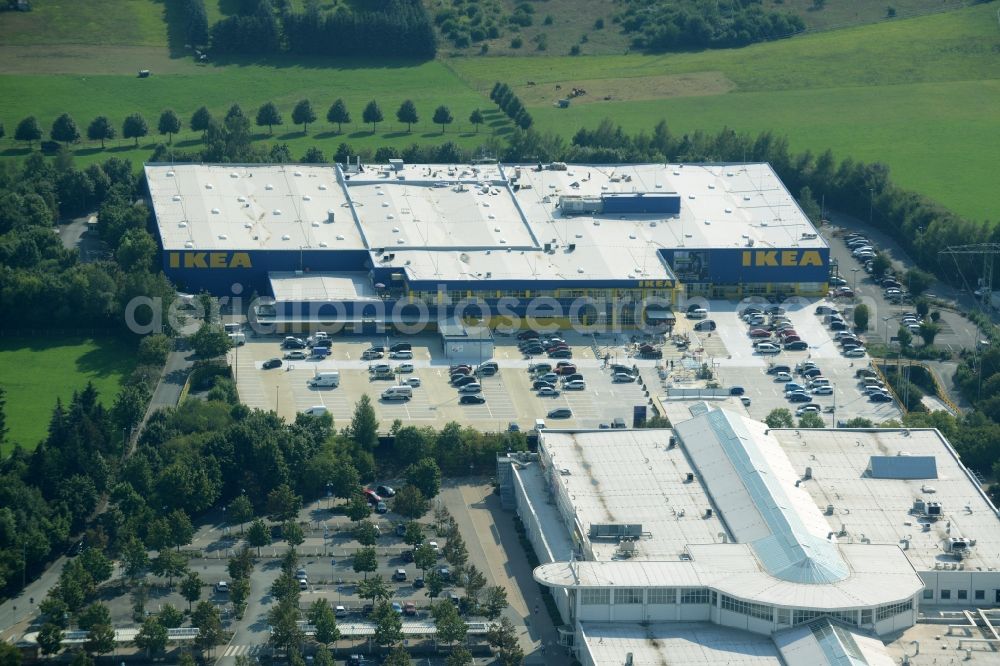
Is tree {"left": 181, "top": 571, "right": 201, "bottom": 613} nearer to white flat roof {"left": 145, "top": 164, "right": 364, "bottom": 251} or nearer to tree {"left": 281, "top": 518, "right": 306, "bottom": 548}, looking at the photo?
tree {"left": 281, "top": 518, "right": 306, "bottom": 548}

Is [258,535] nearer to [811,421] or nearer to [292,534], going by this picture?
[292,534]

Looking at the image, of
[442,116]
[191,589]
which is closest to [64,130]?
[442,116]

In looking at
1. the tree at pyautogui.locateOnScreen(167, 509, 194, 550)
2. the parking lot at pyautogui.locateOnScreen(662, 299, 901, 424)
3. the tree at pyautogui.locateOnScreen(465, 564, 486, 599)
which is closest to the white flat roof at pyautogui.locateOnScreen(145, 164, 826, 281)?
the parking lot at pyautogui.locateOnScreen(662, 299, 901, 424)

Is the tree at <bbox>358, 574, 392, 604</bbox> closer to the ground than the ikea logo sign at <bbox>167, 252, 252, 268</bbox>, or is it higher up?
higher up

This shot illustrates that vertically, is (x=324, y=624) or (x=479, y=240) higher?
(x=324, y=624)

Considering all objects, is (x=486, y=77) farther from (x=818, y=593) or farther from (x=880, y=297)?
(x=818, y=593)

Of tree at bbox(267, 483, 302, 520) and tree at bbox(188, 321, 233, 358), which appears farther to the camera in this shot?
tree at bbox(188, 321, 233, 358)

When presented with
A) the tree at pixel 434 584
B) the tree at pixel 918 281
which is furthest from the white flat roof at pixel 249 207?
the tree at pixel 434 584
